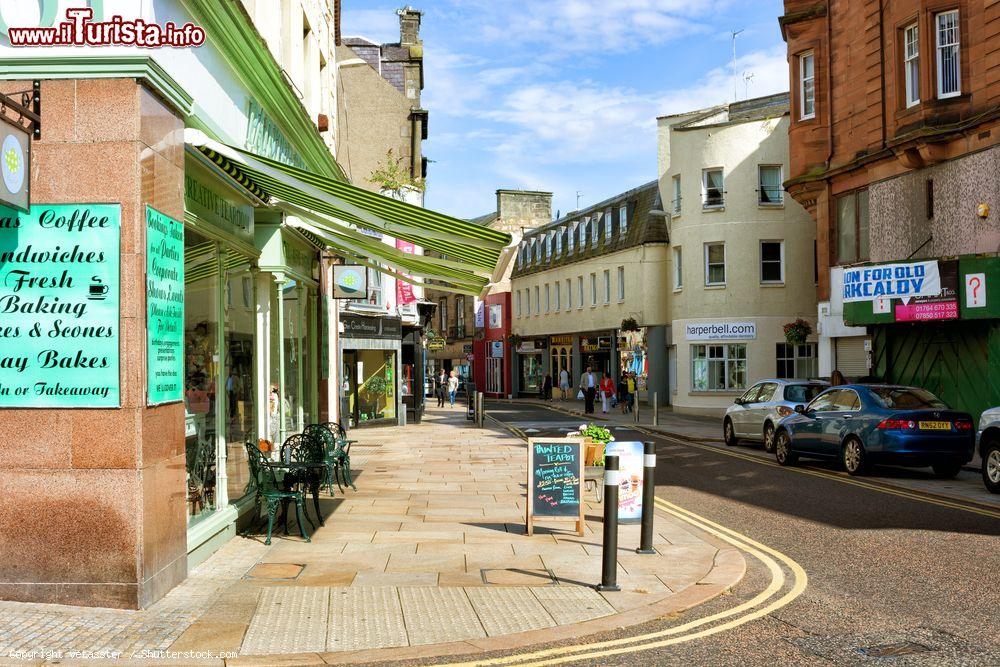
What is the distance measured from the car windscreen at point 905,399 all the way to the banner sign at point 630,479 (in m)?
7.01

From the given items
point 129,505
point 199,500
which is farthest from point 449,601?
point 199,500

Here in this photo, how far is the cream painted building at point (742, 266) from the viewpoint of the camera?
38656 millimetres

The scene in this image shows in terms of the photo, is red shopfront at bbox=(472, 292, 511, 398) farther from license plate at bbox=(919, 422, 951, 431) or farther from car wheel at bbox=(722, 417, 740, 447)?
license plate at bbox=(919, 422, 951, 431)

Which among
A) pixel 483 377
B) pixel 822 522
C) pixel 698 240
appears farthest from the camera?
pixel 483 377

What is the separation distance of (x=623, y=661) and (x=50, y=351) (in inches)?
182

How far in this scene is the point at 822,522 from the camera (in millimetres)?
11852

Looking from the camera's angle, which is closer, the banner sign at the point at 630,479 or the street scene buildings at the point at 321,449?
the street scene buildings at the point at 321,449

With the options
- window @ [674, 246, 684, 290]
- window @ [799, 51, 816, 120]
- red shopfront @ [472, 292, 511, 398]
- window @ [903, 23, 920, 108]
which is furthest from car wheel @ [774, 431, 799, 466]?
red shopfront @ [472, 292, 511, 398]

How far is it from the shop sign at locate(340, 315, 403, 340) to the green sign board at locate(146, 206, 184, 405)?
2114 centimetres

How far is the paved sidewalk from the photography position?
6555 mm

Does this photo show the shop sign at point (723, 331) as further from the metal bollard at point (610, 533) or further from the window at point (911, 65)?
the metal bollard at point (610, 533)

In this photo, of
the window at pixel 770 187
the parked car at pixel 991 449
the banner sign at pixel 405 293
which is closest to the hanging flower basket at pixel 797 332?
the window at pixel 770 187

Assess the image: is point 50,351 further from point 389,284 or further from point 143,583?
point 389,284

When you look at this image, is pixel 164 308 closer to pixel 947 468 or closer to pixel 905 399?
pixel 905 399
